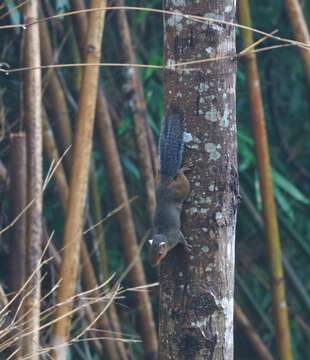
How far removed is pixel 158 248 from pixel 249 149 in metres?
2.42

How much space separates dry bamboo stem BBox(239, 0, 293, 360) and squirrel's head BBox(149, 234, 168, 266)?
126 centimetres

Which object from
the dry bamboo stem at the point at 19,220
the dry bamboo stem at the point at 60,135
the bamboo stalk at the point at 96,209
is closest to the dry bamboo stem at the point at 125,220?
the dry bamboo stem at the point at 60,135

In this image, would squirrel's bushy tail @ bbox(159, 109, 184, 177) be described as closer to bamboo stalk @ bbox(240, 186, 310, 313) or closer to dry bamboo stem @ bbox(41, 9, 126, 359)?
dry bamboo stem @ bbox(41, 9, 126, 359)

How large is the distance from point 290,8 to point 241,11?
7.5 inches

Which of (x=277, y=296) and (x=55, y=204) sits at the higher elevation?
(x=55, y=204)

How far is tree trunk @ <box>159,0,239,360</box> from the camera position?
7.74 feet

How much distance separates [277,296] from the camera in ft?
13.2

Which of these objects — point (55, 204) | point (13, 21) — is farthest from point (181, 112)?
point (55, 204)

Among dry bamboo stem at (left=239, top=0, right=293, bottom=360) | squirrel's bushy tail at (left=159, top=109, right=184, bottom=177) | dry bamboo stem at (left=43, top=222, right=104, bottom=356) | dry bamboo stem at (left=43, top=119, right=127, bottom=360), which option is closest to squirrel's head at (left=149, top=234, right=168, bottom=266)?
squirrel's bushy tail at (left=159, top=109, right=184, bottom=177)

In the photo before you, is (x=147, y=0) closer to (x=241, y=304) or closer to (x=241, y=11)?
(x=241, y=11)

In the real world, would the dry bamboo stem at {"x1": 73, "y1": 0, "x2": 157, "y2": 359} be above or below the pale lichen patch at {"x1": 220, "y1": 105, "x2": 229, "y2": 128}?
below

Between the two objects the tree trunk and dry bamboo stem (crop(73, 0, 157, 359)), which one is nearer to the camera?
the tree trunk

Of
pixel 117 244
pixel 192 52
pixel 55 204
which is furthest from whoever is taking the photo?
pixel 117 244

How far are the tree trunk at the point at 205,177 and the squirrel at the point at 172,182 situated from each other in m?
0.02
